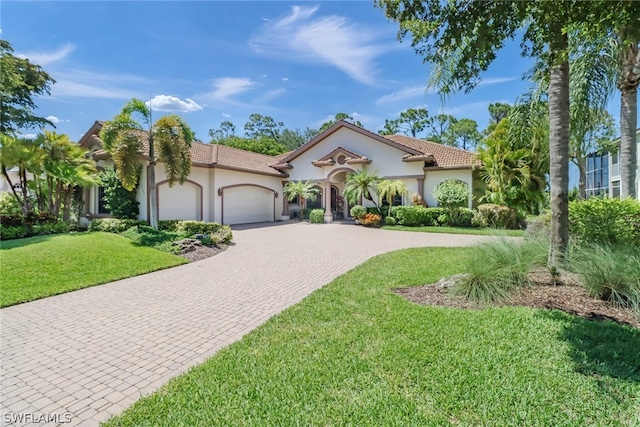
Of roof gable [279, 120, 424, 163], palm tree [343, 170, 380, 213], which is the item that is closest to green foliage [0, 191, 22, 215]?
roof gable [279, 120, 424, 163]

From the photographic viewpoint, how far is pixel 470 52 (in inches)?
190

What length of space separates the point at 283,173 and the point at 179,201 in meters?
10.0

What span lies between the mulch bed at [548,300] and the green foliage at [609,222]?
10.0ft

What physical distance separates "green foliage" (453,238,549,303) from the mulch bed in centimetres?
18

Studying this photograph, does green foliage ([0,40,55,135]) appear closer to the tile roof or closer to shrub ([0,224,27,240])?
shrub ([0,224,27,240])

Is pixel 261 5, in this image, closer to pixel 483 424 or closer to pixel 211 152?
pixel 483 424

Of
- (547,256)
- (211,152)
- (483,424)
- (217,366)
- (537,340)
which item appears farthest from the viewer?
(211,152)

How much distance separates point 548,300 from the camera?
18.0ft

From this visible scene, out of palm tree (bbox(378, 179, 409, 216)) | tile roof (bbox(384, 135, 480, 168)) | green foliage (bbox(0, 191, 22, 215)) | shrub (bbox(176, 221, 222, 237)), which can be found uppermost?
tile roof (bbox(384, 135, 480, 168))

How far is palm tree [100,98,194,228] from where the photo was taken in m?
12.6

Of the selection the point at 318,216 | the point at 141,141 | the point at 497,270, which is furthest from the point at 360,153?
the point at 497,270

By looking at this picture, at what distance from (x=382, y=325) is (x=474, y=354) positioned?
1340mm

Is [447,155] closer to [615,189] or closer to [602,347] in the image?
[615,189]

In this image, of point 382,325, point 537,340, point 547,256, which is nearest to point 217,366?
point 382,325
